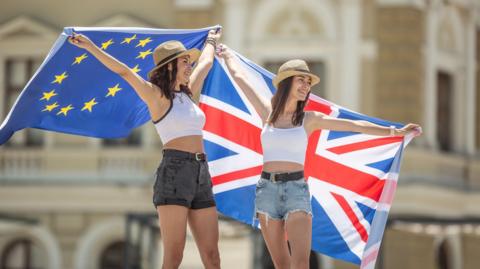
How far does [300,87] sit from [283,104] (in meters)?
0.16

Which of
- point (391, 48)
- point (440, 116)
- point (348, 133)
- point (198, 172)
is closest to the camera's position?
point (198, 172)

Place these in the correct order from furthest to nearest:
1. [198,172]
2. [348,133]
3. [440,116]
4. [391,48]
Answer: [440,116], [391,48], [348,133], [198,172]

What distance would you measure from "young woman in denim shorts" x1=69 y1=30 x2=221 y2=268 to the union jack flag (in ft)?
4.76

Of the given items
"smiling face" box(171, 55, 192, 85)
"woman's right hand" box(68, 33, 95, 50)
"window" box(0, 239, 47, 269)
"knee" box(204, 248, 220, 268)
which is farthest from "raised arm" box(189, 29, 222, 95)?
"window" box(0, 239, 47, 269)

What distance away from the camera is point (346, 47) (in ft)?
96.5

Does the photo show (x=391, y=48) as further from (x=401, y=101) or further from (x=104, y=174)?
(x=104, y=174)

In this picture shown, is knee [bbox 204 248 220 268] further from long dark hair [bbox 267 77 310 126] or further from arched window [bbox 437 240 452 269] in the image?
arched window [bbox 437 240 452 269]

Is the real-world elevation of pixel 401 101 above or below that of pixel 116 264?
above

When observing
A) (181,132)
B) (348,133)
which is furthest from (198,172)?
(348,133)

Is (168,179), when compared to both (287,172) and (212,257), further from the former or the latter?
(287,172)

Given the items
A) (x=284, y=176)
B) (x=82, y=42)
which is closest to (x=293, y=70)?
(x=284, y=176)

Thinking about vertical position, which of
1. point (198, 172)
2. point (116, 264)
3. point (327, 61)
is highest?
point (327, 61)

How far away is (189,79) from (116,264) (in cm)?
2042

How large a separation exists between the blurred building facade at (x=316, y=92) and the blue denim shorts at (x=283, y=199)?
18.1 meters
